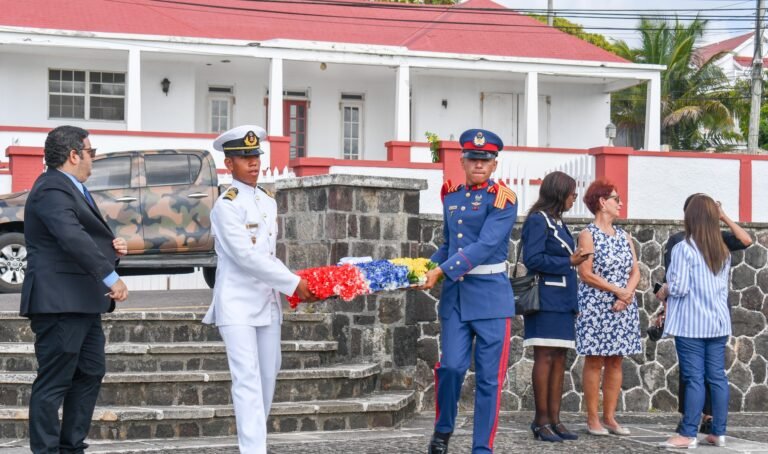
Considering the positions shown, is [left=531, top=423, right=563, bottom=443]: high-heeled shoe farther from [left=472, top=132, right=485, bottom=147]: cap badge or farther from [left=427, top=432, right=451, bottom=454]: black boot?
[left=472, top=132, right=485, bottom=147]: cap badge

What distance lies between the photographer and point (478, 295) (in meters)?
7.38

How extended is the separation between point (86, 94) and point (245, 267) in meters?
20.8

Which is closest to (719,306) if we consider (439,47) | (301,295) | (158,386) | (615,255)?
(615,255)

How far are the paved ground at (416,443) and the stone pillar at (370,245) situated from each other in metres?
0.67

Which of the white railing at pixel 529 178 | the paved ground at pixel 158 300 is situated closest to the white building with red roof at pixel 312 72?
the white railing at pixel 529 178

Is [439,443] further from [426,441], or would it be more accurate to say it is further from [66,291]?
[66,291]

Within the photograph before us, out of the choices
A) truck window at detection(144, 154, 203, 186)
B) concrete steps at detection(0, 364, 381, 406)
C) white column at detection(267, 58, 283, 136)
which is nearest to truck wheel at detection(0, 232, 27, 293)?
truck window at detection(144, 154, 203, 186)

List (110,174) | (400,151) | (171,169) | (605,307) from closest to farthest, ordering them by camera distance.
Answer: (605,307)
(110,174)
(171,169)
(400,151)

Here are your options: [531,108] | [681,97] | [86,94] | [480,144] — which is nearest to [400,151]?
[531,108]

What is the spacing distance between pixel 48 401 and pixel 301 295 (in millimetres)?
1562

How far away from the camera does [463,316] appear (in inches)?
290

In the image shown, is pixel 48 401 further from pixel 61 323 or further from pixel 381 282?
pixel 381 282

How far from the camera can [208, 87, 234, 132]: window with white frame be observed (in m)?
27.8

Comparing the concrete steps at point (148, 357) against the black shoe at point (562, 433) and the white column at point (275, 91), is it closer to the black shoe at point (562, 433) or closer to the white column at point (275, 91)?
the black shoe at point (562, 433)
